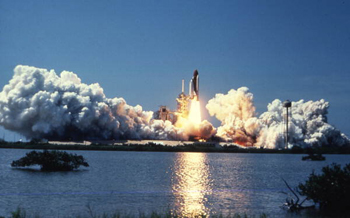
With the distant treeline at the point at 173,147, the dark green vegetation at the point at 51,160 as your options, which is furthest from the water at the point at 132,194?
the distant treeline at the point at 173,147

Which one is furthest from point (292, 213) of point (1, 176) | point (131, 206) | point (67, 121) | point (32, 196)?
point (67, 121)

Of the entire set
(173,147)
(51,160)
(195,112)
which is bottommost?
(51,160)

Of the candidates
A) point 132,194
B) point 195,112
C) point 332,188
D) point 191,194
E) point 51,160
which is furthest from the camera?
point 195,112

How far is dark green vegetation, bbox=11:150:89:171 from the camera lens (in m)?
44.3

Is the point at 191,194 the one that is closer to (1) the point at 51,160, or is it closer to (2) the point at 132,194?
(2) the point at 132,194

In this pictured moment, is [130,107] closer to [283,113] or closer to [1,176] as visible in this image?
[283,113]

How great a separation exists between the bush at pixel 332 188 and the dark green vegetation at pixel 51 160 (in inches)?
1018

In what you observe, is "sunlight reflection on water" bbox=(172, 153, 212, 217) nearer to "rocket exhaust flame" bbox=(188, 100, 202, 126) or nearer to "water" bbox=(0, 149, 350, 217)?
"water" bbox=(0, 149, 350, 217)

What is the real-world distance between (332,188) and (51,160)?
27.7 metres

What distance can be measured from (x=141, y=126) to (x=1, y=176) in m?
78.1

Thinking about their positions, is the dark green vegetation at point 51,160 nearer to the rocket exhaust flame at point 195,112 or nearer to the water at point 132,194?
the water at point 132,194

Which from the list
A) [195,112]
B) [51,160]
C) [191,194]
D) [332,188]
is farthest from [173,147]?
[332,188]

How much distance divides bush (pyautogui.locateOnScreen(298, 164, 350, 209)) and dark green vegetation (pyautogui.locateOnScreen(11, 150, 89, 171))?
84.8 feet

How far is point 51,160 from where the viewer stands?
147ft
